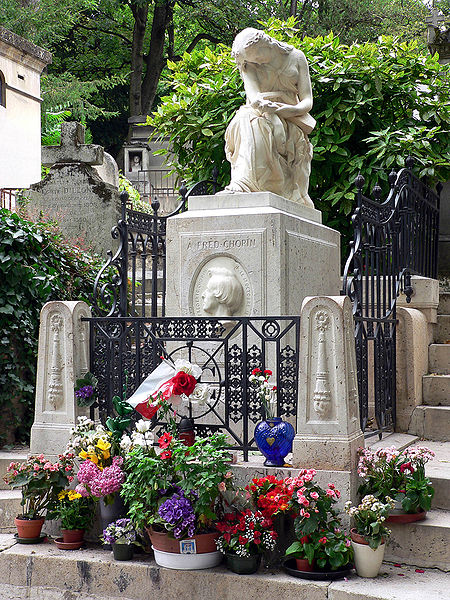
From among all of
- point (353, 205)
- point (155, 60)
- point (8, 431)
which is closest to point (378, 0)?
point (155, 60)

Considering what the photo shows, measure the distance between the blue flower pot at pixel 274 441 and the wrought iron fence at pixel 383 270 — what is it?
0.90 meters

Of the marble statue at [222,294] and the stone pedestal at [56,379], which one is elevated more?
the marble statue at [222,294]

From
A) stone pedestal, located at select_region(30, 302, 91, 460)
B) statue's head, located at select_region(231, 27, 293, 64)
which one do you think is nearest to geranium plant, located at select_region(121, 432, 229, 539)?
stone pedestal, located at select_region(30, 302, 91, 460)

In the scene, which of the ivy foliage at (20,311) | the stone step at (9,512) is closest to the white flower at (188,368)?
the stone step at (9,512)

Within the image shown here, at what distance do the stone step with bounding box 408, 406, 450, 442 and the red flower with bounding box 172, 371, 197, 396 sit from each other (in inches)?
103

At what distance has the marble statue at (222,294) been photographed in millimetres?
6027

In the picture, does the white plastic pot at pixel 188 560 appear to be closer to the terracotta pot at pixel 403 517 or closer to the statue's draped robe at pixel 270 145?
the terracotta pot at pixel 403 517

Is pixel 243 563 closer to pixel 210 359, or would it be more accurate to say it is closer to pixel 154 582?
pixel 154 582

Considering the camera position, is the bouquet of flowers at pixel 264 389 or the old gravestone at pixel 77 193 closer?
the bouquet of flowers at pixel 264 389

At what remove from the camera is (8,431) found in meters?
7.01

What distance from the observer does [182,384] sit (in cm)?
516

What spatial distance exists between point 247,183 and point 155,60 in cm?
2348

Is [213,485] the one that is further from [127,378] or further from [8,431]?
[8,431]

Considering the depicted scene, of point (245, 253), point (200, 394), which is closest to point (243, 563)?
point (200, 394)
